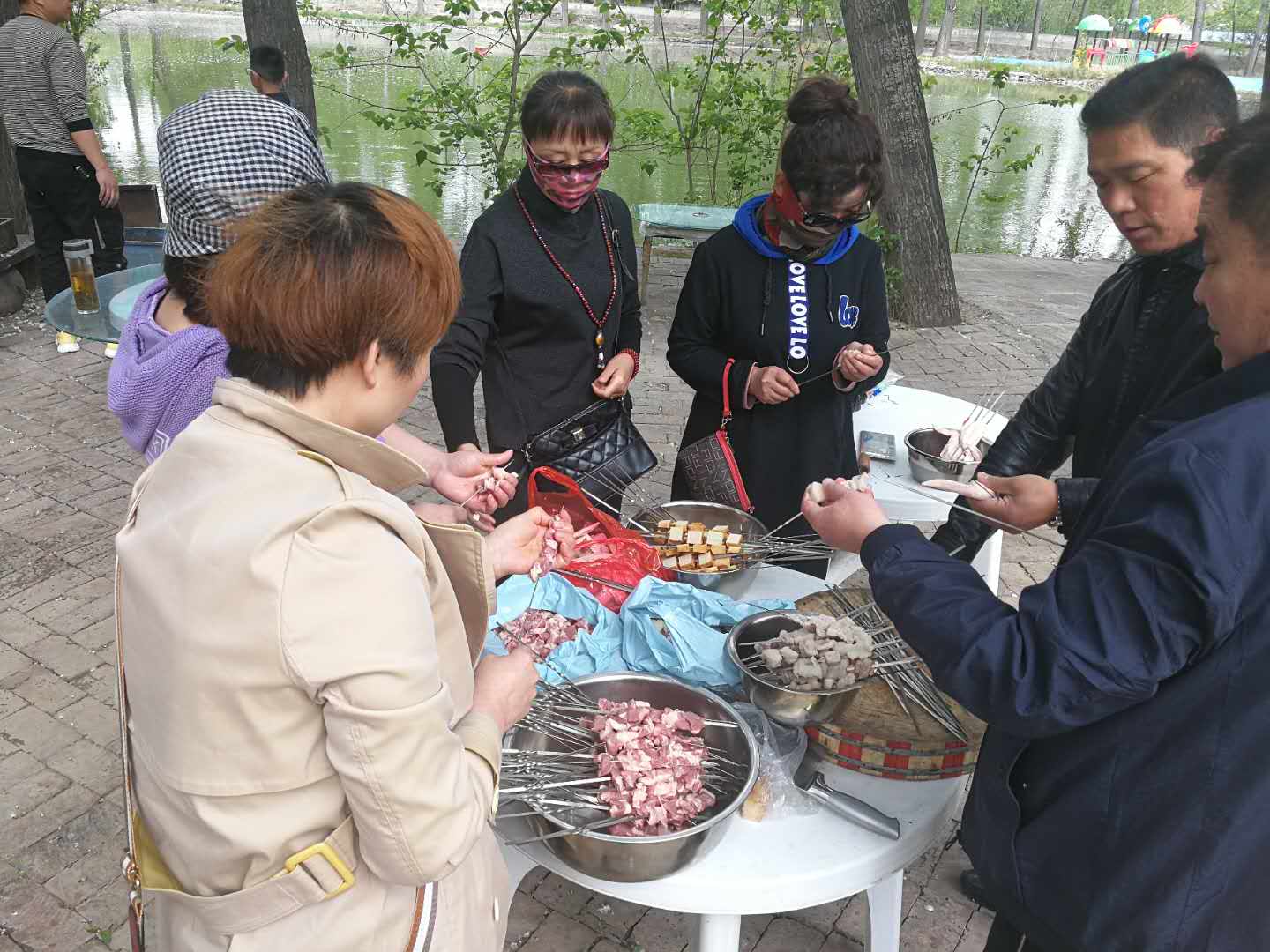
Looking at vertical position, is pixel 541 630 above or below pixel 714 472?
below

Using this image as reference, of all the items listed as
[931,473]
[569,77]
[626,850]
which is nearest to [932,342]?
[931,473]

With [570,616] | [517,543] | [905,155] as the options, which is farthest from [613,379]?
[905,155]

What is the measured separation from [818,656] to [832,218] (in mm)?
1577

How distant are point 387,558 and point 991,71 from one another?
10.1 metres

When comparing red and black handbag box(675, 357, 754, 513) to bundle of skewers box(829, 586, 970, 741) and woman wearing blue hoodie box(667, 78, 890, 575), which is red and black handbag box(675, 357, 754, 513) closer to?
woman wearing blue hoodie box(667, 78, 890, 575)

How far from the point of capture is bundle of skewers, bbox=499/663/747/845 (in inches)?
66.7

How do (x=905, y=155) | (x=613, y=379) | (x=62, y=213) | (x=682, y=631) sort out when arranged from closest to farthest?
(x=682, y=631) → (x=613, y=379) → (x=62, y=213) → (x=905, y=155)

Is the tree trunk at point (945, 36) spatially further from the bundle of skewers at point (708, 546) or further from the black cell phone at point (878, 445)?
the bundle of skewers at point (708, 546)

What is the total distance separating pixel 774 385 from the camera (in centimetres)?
300

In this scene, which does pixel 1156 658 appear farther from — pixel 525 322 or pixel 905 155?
pixel 905 155

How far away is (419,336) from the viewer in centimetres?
133

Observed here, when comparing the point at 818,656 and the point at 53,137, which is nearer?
the point at 818,656

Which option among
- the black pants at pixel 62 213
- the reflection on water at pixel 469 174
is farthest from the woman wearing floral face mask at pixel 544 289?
the reflection on water at pixel 469 174

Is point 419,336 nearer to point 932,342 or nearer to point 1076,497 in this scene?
point 1076,497
